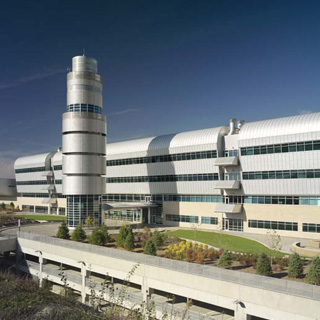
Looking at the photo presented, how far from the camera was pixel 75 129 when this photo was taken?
55.2 metres

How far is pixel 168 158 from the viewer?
62.7 metres

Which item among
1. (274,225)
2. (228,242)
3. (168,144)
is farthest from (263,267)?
(168,144)

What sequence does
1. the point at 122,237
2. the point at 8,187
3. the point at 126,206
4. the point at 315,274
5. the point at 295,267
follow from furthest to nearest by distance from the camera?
1. the point at 8,187
2. the point at 126,206
3. the point at 122,237
4. the point at 295,267
5. the point at 315,274

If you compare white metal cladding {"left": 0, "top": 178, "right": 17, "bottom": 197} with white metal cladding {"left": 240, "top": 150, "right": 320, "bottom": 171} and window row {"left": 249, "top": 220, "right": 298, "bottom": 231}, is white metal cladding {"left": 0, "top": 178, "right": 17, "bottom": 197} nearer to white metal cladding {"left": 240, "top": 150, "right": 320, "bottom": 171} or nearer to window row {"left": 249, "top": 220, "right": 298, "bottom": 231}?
white metal cladding {"left": 240, "top": 150, "right": 320, "bottom": 171}

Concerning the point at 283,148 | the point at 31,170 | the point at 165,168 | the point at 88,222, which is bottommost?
the point at 88,222

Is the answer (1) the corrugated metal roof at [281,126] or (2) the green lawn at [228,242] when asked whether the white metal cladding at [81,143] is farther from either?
(1) the corrugated metal roof at [281,126]

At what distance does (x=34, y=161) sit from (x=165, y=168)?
1793 inches

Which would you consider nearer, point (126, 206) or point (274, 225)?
point (274, 225)

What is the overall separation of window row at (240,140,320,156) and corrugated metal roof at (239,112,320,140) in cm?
147

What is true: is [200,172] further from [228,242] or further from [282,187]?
[228,242]

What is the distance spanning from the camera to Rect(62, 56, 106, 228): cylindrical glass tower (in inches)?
2176

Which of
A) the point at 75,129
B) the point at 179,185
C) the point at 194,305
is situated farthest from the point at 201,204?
the point at 194,305

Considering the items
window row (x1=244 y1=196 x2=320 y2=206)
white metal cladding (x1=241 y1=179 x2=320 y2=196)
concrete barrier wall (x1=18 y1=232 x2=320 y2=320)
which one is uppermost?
white metal cladding (x1=241 y1=179 x2=320 y2=196)

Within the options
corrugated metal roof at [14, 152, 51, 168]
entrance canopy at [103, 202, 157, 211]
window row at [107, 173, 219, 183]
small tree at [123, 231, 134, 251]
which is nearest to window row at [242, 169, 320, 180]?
window row at [107, 173, 219, 183]
